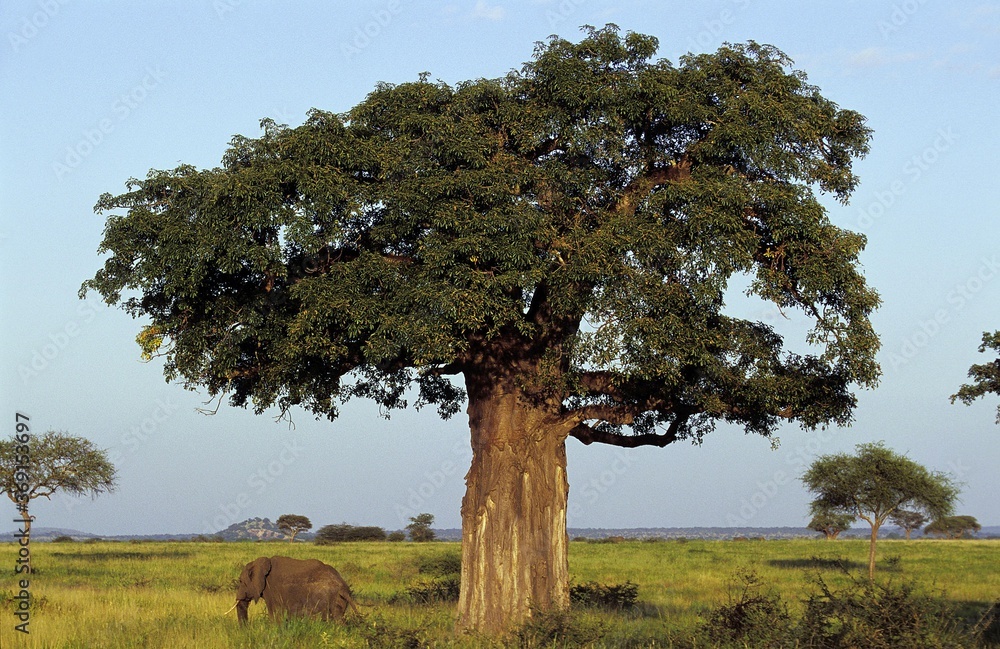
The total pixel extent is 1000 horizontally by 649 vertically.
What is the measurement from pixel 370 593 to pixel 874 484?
78.0 feet

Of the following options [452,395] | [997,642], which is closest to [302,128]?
[452,395]

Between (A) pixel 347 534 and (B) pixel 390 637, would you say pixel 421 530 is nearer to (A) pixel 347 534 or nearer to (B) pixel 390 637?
(A) pixel 347 534

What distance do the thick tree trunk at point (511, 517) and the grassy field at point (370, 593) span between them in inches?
35.9

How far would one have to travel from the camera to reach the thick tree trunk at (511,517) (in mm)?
16891

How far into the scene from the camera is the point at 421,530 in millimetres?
97250

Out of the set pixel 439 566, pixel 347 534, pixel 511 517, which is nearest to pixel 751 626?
pixel 511 517

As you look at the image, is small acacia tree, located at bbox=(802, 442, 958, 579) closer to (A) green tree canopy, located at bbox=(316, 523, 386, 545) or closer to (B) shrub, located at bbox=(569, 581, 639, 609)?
(B) shrub, located at bbox=(569, 581, 639, 609)

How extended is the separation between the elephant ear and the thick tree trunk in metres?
3.71

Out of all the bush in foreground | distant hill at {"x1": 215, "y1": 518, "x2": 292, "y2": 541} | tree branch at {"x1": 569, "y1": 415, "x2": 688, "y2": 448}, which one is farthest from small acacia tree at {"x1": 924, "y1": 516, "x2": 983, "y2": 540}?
the bush in foreground

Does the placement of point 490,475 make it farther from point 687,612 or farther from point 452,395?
point 687,612

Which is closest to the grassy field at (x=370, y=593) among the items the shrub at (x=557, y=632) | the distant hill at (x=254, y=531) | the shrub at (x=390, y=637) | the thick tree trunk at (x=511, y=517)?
the shrub at (x=390, y=637)

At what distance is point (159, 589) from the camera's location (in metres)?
28.1

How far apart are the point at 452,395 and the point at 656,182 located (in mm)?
7256

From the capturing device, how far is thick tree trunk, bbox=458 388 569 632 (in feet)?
55.4
